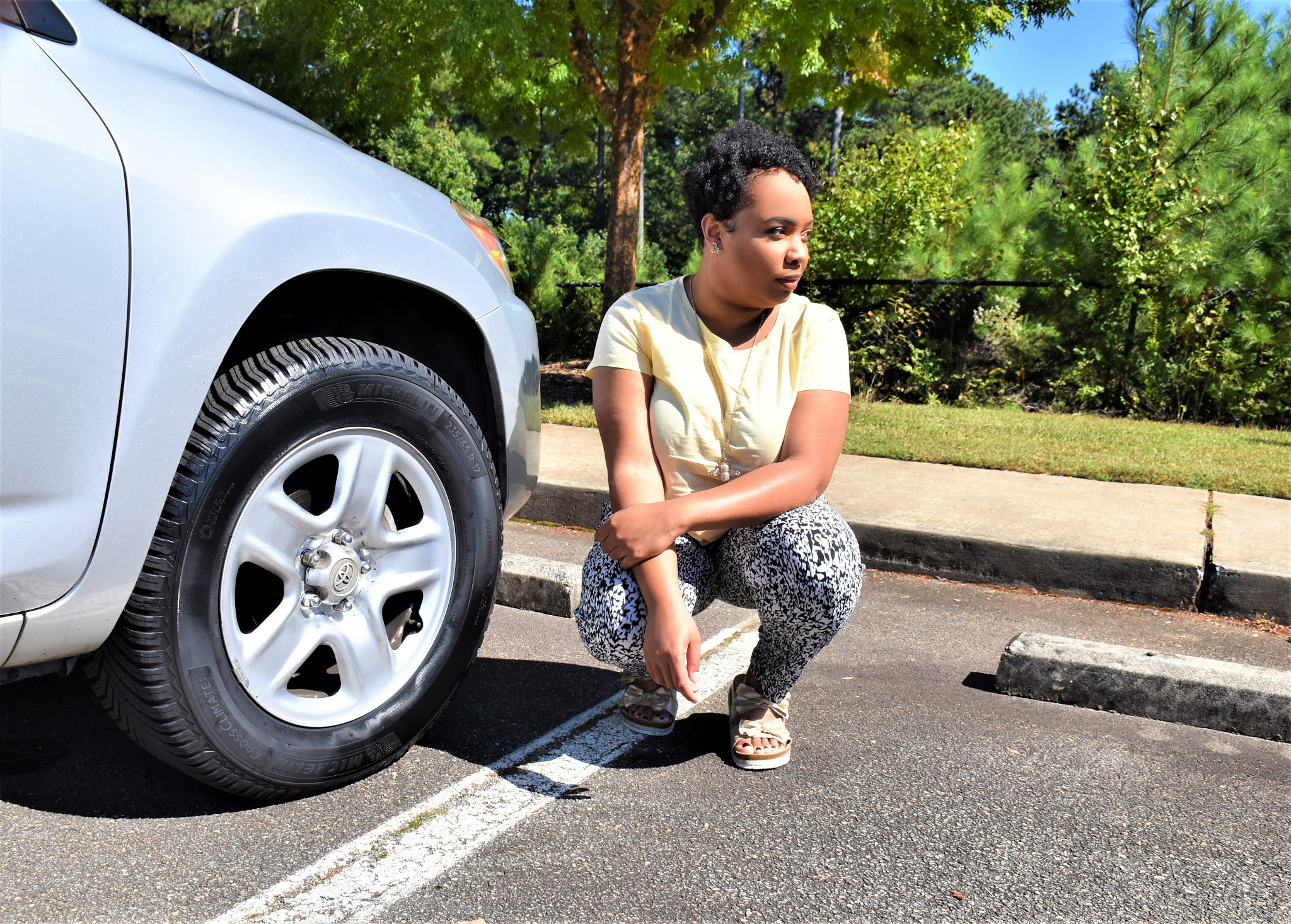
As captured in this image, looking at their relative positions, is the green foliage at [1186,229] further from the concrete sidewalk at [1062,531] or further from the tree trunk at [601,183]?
the tree trunk at [601,183]

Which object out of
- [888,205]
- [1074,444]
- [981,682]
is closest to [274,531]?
[981,682]

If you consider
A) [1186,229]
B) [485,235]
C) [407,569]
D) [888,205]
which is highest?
[888,205]

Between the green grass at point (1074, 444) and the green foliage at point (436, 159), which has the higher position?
the green foliage at point (436, 159)

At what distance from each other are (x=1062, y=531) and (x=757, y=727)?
7.70 feet

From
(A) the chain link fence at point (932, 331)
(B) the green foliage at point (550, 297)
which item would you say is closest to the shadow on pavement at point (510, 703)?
(A) the chain link fence at point (932, 331)

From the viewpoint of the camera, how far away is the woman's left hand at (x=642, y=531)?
213cm

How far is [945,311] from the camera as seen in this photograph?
9.42 m

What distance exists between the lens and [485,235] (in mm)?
2672

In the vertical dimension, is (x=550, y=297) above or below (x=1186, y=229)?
below

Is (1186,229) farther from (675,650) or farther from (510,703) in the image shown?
(675,650)

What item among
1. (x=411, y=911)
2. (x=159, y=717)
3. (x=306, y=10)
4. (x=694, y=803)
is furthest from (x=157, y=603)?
(x=306, y=10)

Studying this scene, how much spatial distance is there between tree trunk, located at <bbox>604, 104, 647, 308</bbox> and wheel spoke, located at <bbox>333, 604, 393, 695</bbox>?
767 cm

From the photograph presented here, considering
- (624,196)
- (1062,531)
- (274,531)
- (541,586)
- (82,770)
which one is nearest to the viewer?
(274,531)

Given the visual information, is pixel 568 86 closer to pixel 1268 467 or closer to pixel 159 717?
pixel 1268 467
